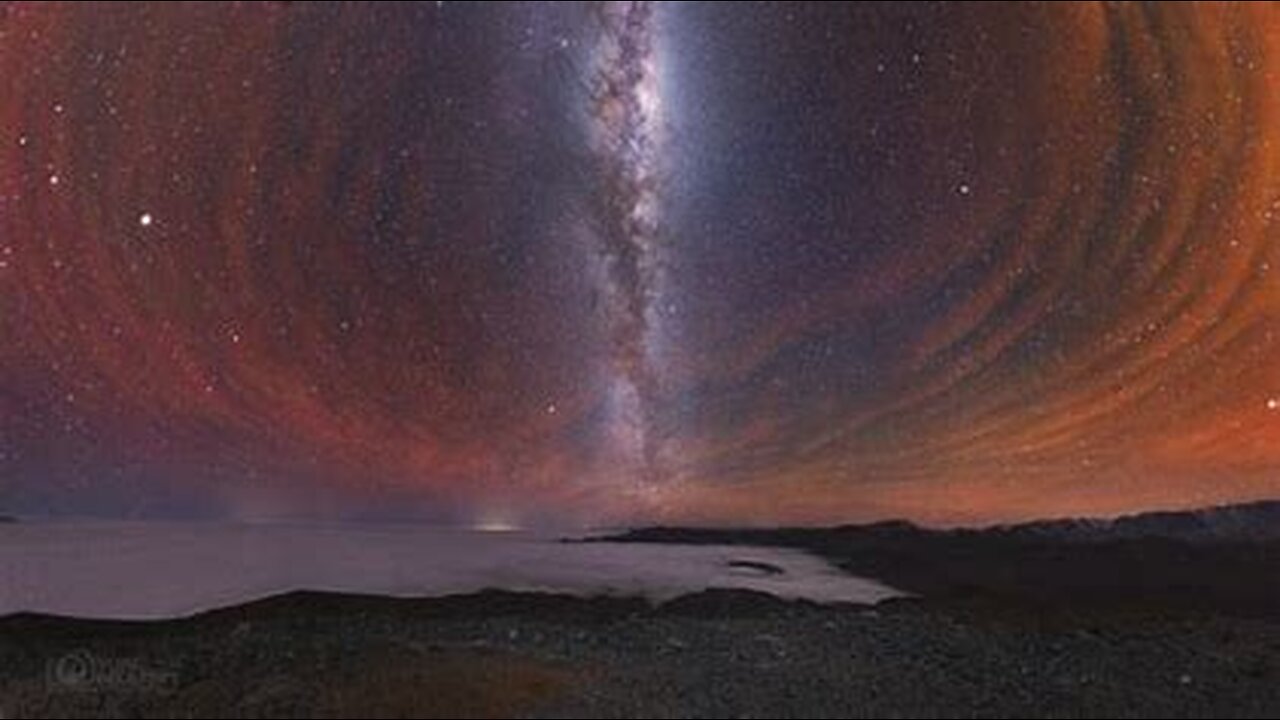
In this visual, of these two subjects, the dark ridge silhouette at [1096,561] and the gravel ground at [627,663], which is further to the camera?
the dark ridge silhouette at [1096,561]

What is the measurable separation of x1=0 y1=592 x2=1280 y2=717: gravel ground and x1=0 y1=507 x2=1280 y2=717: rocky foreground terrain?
1.9 inches

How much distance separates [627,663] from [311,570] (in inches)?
567

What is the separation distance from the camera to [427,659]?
16.1m

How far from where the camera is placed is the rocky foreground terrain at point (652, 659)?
14602 mm

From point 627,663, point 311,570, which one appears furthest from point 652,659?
point 311,570

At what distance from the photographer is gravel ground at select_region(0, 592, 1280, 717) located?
14.6m

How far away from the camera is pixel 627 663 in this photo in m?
17.0

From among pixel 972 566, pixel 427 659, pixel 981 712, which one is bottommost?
pixel 981 712

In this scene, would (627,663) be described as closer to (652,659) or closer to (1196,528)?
(652,659)

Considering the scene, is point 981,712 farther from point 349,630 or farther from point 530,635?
point 349,630

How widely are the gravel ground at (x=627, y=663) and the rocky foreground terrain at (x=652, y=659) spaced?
0.05m

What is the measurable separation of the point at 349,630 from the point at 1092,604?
52.2 ft

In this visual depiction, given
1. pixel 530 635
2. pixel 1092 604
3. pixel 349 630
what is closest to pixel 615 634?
pixel 530 635

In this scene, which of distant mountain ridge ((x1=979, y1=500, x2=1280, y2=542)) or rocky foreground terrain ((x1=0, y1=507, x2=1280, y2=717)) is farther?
distant mountain ridge ((x1=979, y1=500, x2=1280, y2=542))
